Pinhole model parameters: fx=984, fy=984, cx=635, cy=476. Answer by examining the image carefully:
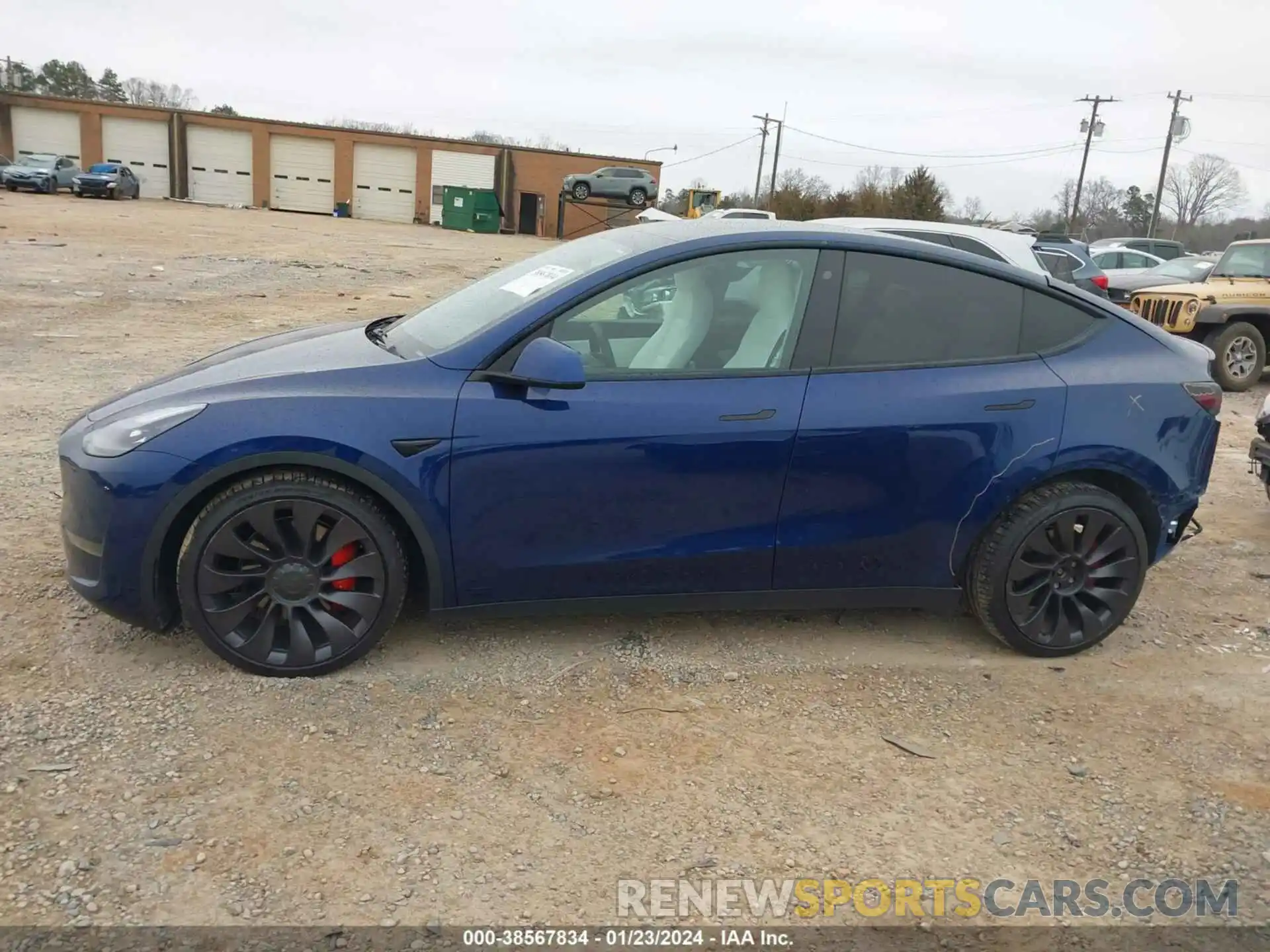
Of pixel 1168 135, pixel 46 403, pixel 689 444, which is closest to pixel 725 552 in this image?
pixel 689 444

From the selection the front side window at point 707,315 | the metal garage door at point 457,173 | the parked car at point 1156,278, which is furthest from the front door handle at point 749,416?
the metal garage door at point 457,173

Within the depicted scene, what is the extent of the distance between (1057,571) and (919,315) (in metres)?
Result: 1.14

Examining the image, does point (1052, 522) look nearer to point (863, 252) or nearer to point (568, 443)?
point (863, 252)

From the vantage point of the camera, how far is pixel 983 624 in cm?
391

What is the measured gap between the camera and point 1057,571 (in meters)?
3.84

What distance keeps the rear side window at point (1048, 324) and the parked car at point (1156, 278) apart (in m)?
14.3

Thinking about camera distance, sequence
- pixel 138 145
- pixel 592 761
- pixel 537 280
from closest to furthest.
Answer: pixel 592 761
pixel 537 280
pixel 138 145

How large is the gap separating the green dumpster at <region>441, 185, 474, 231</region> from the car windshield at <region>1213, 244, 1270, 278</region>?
38.9 meters

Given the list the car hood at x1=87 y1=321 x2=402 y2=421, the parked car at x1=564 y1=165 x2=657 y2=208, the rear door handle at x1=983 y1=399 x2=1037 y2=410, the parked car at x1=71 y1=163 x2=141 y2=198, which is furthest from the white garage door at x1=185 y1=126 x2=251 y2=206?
the rear door handle at x1=983 y1=399 x2=1037 y2=410

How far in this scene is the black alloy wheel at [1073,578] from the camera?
3789 mm

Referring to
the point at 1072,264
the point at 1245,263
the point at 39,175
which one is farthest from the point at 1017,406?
the point at 39,175

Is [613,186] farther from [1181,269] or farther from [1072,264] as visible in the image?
[1072,264]

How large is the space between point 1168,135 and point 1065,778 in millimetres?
60269

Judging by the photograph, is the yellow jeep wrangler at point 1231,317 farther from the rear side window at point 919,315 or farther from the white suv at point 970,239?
the rear side window at point 919,315
